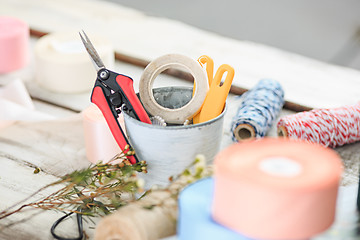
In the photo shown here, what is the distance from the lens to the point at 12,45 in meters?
0.90

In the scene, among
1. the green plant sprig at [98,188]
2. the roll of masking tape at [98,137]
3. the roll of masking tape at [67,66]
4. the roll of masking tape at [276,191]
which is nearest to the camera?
the roll of masking tape at [276,191]

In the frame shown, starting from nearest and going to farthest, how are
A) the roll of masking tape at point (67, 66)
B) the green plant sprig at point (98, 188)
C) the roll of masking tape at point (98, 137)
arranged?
the green plant sprig at point (98, 188), the roll of masking tape at point (98, 137), the roll of masking tape at point (67, 66)

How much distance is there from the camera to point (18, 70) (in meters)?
0.93

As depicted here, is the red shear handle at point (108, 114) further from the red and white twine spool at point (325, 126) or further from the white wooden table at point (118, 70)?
the red and white twine spool at point (325, 126)

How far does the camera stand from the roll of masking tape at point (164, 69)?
504 mm

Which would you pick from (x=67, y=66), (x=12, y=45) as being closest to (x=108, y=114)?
(x=67, y=66)

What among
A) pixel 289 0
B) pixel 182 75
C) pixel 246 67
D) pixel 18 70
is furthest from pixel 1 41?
pixel 289 0

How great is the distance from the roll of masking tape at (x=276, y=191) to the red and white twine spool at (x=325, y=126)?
1.00 ft

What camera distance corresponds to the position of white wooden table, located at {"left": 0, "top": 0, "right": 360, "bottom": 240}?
1.81 feet

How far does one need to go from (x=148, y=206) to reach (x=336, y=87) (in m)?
0.53

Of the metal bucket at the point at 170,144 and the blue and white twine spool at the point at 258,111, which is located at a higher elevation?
the blue and white twine spool at the point at 258,111

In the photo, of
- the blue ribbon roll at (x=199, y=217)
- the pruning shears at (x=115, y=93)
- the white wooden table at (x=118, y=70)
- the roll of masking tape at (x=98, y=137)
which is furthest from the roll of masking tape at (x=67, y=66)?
the blue ribbon roll at (x=199, y=217)

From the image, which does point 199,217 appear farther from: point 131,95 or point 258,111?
point 258,111

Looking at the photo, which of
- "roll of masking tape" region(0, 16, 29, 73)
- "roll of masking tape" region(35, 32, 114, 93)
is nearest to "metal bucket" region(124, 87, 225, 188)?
"roll of masking tape" region(35, 32, 114, 93)
